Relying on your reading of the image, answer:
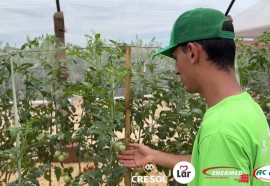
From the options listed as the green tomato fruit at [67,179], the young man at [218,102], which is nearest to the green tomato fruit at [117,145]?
the green tomato fruit at [67,179]

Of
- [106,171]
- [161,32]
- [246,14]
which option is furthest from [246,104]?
[246,14]

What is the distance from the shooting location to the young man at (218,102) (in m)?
0.77

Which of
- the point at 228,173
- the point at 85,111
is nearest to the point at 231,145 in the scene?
the point at 228,173

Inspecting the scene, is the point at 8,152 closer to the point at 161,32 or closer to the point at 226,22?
the point at 226,22

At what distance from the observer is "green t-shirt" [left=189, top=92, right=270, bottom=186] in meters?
0.76

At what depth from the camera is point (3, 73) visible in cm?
219

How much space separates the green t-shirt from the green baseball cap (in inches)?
6.7

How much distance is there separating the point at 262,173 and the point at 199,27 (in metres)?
0.38

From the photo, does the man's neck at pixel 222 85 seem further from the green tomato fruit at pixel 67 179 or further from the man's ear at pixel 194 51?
the green tomato fruit at pixel 67 179

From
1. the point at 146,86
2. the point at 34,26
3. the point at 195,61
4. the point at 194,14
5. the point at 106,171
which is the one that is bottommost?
the point at 106,171

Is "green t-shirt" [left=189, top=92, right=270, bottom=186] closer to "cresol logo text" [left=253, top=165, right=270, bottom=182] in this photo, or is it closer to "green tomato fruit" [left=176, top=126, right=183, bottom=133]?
"cresol logo text" [left=253, top=165, right=270, bottom=182]

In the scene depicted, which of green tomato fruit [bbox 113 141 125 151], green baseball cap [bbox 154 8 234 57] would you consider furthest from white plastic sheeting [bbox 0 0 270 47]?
green baseball cap [bbox 154 8 234 57]

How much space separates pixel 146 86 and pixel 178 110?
10.2 inches

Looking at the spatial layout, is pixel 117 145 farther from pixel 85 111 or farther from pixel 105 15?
pixel 105 15
